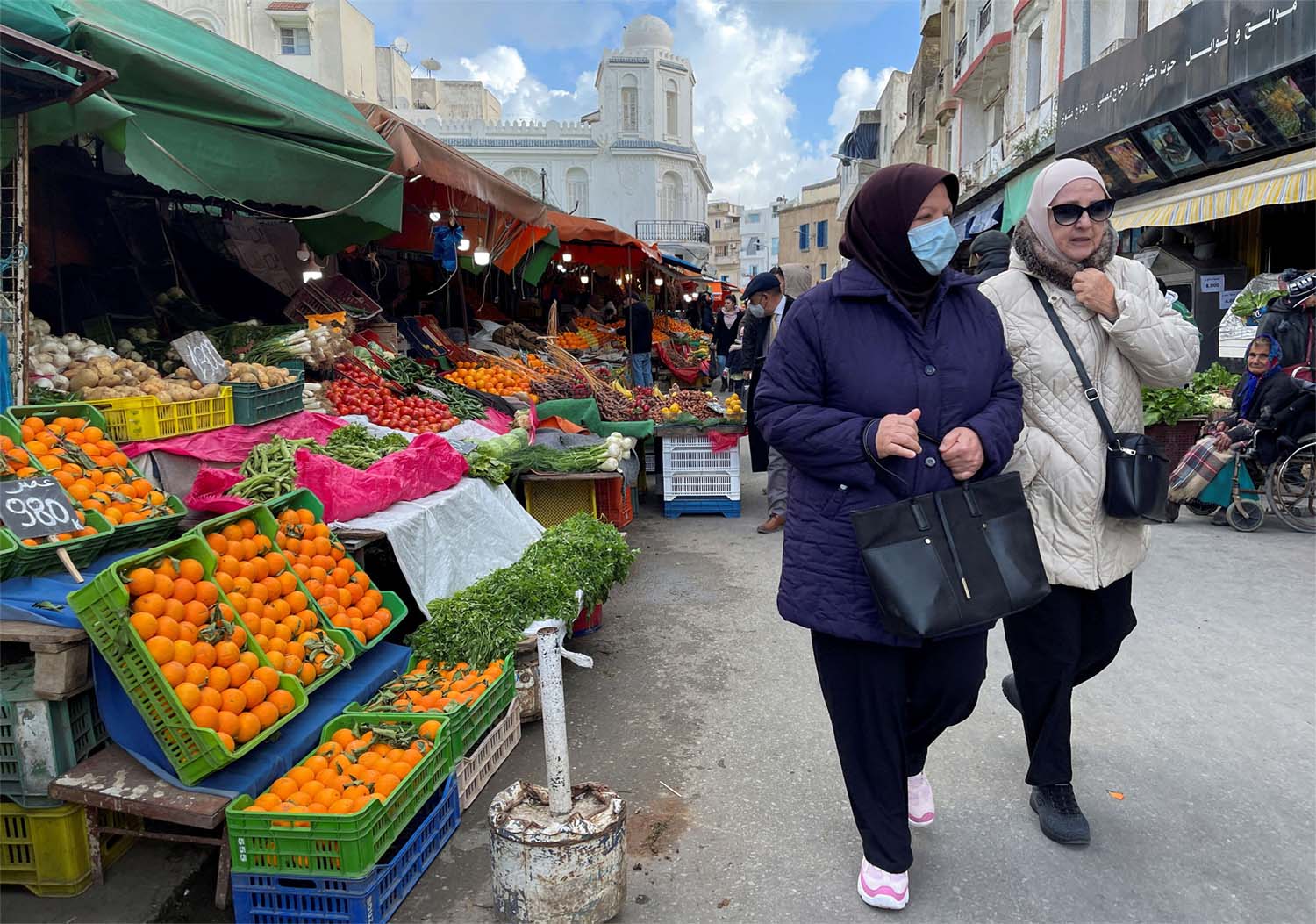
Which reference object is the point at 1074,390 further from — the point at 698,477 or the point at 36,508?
the point at 698,477

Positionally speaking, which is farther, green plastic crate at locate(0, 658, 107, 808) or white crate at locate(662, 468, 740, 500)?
white crate at locate(662, 468, 740, 500)

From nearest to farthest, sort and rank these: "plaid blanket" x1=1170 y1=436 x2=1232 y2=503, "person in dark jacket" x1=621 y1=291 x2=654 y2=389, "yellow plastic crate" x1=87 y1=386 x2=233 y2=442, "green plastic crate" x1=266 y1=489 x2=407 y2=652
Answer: "green plastic crate" x1=266 y1=489 x2=407 y2=652, "yellow plastic crate" x1=87 y1=386 x2=233 y2=442, "plaid blanket" x1=1170 y1=436 x2=1232 y2=503, "person in dark jacket" x1=621 y1=291 x2=654 y2=389

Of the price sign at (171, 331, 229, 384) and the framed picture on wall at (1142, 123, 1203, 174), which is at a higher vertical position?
the framed picture on wall at (1142, 123, 1203, 174)

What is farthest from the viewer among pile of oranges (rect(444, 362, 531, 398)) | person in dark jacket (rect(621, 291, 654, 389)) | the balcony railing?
the balcony railing

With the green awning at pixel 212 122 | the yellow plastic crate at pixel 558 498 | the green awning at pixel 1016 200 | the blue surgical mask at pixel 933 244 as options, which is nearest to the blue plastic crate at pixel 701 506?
the yellow plastic crate at pixel 558 498

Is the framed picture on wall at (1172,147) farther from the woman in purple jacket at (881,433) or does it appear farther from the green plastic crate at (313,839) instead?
the green plastic crate at (313,839)

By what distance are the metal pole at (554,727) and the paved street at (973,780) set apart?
424mm

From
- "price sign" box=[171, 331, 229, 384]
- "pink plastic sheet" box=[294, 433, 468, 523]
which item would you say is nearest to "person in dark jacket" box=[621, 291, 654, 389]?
"price sign" box=[171, 331, 229, 384]

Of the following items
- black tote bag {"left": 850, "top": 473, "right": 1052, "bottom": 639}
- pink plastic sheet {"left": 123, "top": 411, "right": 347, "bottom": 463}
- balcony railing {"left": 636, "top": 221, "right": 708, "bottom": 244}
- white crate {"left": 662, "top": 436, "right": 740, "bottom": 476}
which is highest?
balcony railing {"left": 636, "top": 221, "right": 708, "bottom": 244}

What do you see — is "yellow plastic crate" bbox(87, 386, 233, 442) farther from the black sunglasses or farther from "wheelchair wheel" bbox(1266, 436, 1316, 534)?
"wheelchair wheel" bbox(1266, 436, 1316, 534)

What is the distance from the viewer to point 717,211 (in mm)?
95188

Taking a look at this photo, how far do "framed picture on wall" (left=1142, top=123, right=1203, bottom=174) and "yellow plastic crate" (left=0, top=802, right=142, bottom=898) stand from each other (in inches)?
505

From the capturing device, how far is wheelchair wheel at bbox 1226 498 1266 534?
22.3 ft

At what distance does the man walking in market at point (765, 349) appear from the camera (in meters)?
7.30
